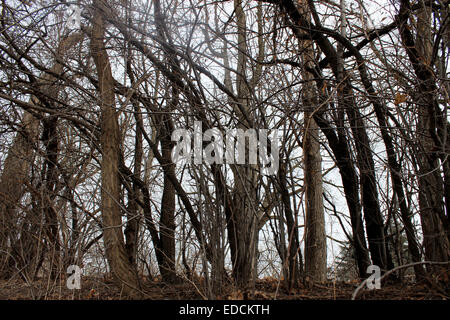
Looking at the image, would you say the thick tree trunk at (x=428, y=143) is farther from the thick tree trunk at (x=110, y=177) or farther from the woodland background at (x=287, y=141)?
the thick tree trunk at (x=110, y=177)

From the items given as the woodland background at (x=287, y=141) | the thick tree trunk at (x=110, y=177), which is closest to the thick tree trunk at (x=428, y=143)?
the woodland background at (x=287, y=141)

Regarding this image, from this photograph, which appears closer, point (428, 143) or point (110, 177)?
point (428, 143)

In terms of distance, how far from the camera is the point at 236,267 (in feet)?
10.2

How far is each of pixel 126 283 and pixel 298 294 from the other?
1.63m

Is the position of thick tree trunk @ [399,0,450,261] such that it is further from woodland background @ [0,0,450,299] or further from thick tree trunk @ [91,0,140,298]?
thick tree trunk @ [91,0,140,298]

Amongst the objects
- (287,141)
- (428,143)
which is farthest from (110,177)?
(428,143)

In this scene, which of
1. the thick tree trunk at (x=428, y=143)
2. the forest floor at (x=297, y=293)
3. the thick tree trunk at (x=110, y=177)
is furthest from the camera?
the thick tree trunk at (x=110, y=177)

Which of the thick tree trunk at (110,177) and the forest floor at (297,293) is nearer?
the forest floor at (297,293)

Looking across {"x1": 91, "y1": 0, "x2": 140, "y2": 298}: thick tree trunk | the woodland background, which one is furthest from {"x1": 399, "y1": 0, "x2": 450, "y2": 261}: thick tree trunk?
{"x1": 91, "y1": 0, "x2": 140, "y2": 298}: thick tree trunk

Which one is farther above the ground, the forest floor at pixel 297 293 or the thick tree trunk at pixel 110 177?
the thick tree trunk at pixel 110 177

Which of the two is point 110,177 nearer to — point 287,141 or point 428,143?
point 287,141

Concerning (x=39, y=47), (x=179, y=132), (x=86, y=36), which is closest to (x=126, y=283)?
(x=179, y=132)
